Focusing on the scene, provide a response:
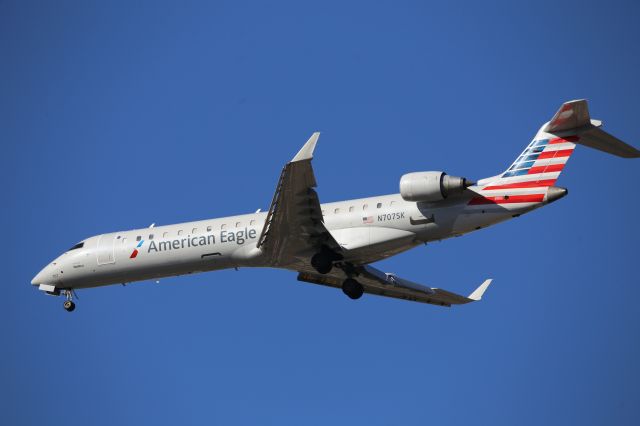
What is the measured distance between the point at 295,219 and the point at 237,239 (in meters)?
3.16

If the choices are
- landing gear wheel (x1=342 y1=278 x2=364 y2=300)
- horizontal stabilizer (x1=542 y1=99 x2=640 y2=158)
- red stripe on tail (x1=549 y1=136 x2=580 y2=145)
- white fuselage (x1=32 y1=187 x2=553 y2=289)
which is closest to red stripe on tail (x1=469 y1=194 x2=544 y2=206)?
white fuselage (x1=32 y1=187 x2=553 y2=289)

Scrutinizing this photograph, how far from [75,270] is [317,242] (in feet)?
30.2

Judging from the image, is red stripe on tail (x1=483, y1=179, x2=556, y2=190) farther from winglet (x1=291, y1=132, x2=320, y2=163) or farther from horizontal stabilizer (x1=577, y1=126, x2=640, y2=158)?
winglet (x1=291, y1=132, x2=320, y2=163)

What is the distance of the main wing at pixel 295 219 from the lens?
2516 centimetres

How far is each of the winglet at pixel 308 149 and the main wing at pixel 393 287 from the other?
6.47 m

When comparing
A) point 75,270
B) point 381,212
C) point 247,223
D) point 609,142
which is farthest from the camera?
point 75,270

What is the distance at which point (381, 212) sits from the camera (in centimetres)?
2783

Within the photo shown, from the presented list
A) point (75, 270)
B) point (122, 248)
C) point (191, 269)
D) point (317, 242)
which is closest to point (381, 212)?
point (317, 242)

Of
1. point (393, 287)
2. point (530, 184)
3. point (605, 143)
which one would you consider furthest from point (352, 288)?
point (605, 143)

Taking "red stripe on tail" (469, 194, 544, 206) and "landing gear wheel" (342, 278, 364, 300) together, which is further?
"landing gear wheel" (342, 278, 364, 300)

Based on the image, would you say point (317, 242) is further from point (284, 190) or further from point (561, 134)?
point (561, 134)

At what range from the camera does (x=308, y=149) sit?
2466 cm

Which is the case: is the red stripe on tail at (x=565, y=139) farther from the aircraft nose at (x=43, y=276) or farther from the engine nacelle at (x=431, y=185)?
the aircraft nose at (x=43, y=276)

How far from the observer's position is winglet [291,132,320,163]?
24.5m
